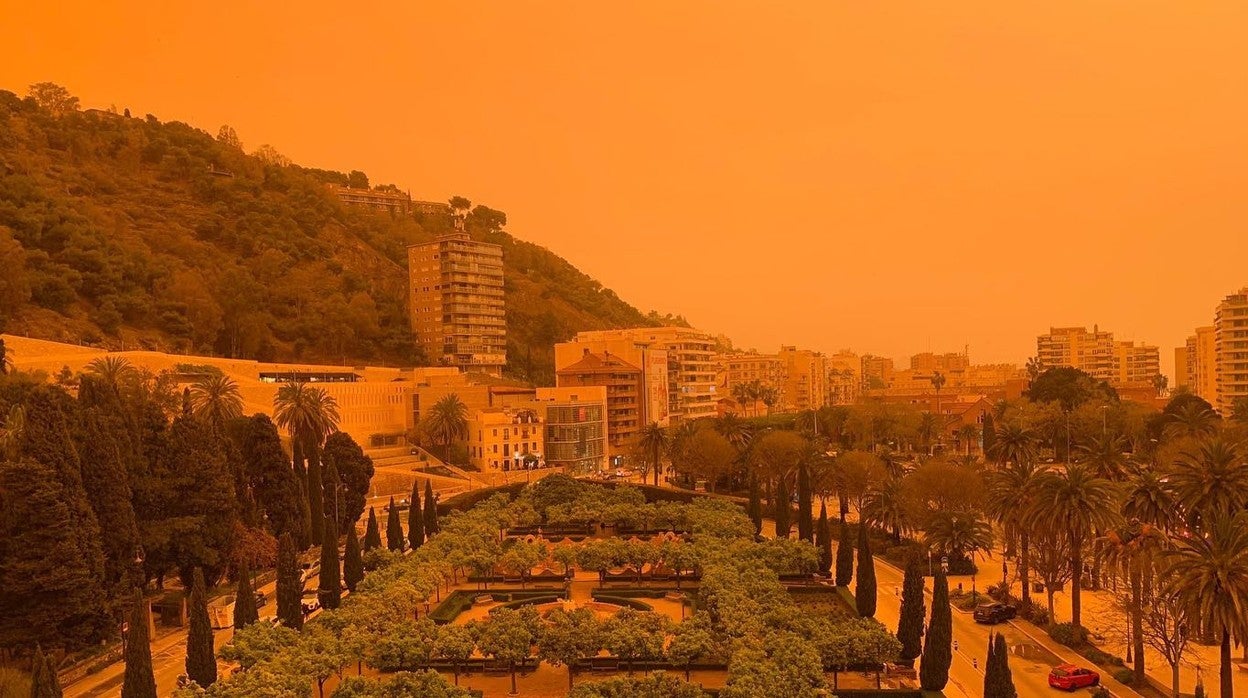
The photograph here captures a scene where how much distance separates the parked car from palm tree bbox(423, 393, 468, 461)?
1876 inches

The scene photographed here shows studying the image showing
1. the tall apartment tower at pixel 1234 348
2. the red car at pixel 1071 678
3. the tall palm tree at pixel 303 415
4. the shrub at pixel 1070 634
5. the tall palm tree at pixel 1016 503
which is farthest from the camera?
the tall apartment tower at pixel 1234 348

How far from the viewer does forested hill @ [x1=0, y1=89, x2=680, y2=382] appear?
7612 centimetres

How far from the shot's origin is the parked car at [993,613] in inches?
1325

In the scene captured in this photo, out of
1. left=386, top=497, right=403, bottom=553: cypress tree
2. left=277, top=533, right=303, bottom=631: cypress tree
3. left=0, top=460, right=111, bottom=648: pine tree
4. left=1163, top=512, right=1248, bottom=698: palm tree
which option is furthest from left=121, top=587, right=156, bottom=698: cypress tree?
left=1163, top=512, right=1248, bottom=698: palm tree

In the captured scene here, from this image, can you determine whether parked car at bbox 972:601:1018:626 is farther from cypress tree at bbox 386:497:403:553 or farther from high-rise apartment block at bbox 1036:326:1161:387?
high-rise apartment block at bbox 1036:326:1161:387

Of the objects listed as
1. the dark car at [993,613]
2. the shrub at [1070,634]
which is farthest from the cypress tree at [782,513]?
the shrub at [1070,634]

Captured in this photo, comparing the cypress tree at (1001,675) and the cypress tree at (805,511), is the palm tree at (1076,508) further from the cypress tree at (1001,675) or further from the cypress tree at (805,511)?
the cypress tree at (805,511)

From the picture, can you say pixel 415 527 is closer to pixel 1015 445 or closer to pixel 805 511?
pixel 805 511

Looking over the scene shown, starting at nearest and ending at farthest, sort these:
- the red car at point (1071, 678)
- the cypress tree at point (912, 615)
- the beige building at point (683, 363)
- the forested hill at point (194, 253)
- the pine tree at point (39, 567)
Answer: the red car at point (1071, 678) < the pine tree at point (39, 567) < the cypress tree at point (912, 615) < the forested hill at point (194, 253) < the beige building at point (683, 363)

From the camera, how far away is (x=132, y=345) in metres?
75.5

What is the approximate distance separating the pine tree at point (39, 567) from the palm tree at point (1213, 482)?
3520cm

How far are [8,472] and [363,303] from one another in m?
71.4

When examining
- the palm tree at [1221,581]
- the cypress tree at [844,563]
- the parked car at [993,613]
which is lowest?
the parked car at [993,613]

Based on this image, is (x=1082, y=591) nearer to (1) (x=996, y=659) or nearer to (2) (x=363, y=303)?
(1) (x=996, y=659)
